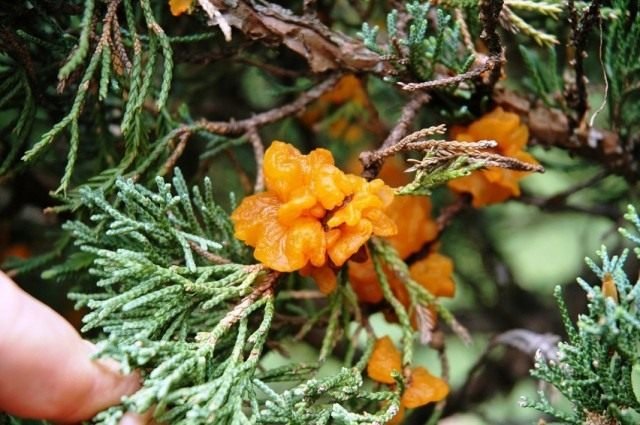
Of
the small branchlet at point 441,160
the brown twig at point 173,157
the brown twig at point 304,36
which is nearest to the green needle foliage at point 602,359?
the small branchlet at point 441,160

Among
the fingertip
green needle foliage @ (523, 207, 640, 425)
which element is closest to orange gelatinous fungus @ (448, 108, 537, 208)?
green needle foliage @ (523, 207, 640, 425)

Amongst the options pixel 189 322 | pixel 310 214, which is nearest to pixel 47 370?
pixel 189 322

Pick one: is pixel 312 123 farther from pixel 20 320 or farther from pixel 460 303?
pixel 20 320

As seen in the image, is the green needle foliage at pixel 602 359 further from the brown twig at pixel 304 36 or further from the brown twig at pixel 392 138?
the brown twig at pixel 304 36

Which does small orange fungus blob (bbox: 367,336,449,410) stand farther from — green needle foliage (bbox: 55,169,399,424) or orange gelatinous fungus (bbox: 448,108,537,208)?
orange gelatinous fungus (bbox: 448,108,537,208)

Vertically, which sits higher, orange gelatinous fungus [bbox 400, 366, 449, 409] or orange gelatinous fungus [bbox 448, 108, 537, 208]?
orange gelatinous fungus [bbox 448, 108, 537, 208]

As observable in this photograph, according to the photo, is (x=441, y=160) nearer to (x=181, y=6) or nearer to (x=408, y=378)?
(x=408, y=378)
